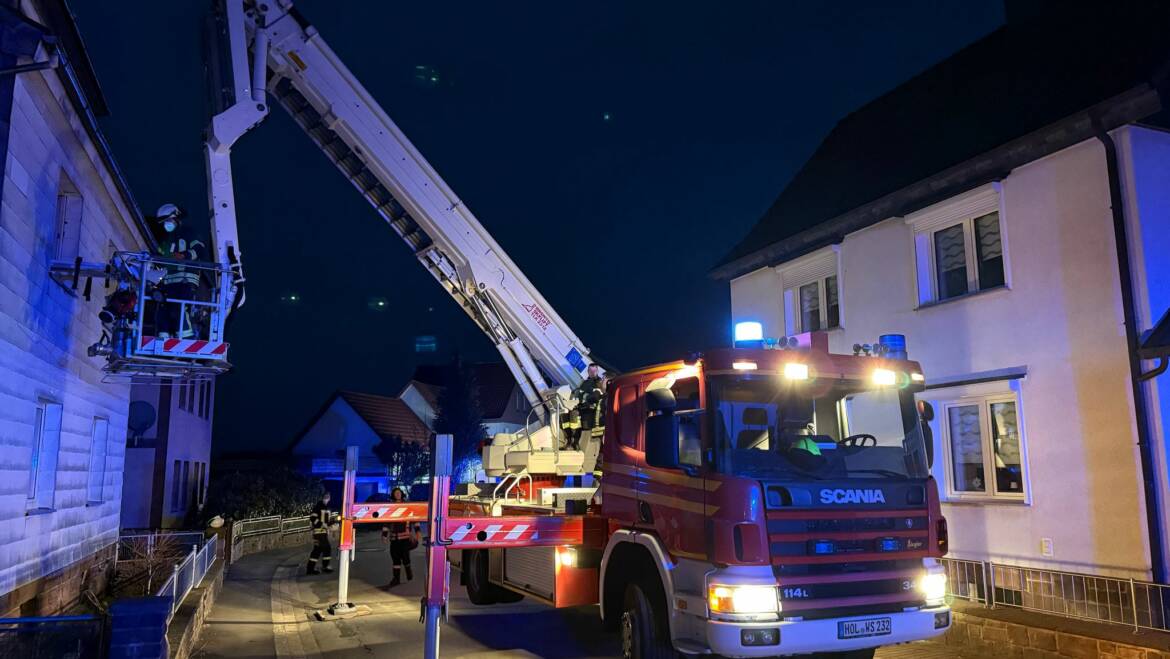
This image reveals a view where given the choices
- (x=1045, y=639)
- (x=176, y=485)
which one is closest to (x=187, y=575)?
(x=1045, y=639)

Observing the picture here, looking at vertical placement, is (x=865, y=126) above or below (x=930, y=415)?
above

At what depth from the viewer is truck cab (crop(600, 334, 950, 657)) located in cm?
562

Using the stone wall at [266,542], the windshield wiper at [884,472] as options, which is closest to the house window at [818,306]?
the windshield wiper at [884,472]

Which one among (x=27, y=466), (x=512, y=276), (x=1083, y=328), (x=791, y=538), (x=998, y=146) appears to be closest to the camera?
(x=791, y=538)

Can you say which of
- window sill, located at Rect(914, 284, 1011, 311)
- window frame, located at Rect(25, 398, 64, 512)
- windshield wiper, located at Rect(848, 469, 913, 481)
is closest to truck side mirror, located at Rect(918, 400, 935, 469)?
windshield wiper, located at Rect(848, 469, 913, 481)

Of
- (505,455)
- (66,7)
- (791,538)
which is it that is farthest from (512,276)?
(791,538)

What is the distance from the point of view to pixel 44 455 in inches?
344

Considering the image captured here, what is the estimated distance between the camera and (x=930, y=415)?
6.77 metres

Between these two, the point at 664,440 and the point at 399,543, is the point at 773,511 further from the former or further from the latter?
the point at 399,543

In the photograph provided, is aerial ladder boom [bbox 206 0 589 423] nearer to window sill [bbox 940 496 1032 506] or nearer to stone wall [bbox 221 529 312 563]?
window sill [bbox 940 496 1032 506]

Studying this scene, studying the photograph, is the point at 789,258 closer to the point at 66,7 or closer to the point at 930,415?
the point at 930,415

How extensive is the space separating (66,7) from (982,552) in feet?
38.7

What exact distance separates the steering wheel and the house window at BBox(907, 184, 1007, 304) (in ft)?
15.7

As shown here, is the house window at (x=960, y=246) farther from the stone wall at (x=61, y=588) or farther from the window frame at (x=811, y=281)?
the stone wall at (x=61, y=588)
